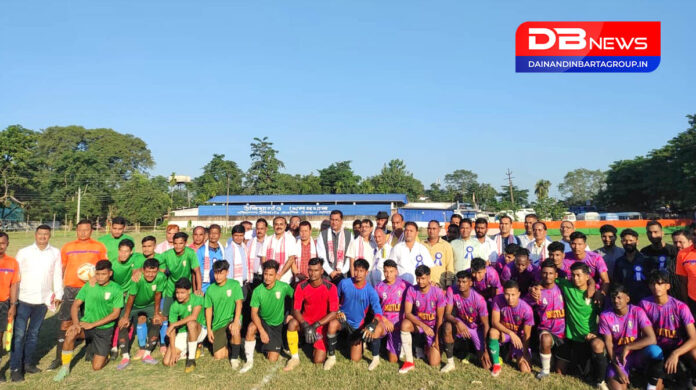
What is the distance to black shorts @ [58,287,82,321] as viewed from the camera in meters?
6.38

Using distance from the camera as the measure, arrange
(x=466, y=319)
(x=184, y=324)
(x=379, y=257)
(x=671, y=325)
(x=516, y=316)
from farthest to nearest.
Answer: (x=379, y=257), (x=184, y=324), (x=466, y=319), (x=516, y=316), (x=671, y=325)

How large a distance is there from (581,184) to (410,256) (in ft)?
413

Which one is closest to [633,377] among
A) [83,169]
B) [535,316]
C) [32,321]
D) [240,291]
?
[535,316]

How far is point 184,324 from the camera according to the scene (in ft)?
20.5

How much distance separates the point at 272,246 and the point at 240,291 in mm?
1166

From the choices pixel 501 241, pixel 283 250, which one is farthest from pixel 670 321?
pixel 283 250

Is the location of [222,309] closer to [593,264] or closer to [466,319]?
[466,319]

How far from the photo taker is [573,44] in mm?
13477

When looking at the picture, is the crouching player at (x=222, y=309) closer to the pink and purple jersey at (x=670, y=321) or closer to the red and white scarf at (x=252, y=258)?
the red and white scarf at (x=252, y=258)

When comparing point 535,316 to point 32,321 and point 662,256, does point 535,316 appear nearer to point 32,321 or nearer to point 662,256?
point 662,256

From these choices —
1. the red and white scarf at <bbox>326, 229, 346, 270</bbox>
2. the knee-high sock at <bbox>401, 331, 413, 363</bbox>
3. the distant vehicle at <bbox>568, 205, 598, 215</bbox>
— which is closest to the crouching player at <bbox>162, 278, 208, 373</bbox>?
the red and white scarf at <bbox>326, 229, 346, 270</bbox>

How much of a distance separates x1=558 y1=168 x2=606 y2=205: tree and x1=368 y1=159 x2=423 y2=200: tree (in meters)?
51.1

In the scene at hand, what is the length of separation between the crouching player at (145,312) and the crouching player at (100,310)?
213mm

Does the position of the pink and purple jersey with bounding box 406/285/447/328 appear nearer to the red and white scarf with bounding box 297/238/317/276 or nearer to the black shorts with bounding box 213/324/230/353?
the red and white scarf with bounding box 297/238/317/276
